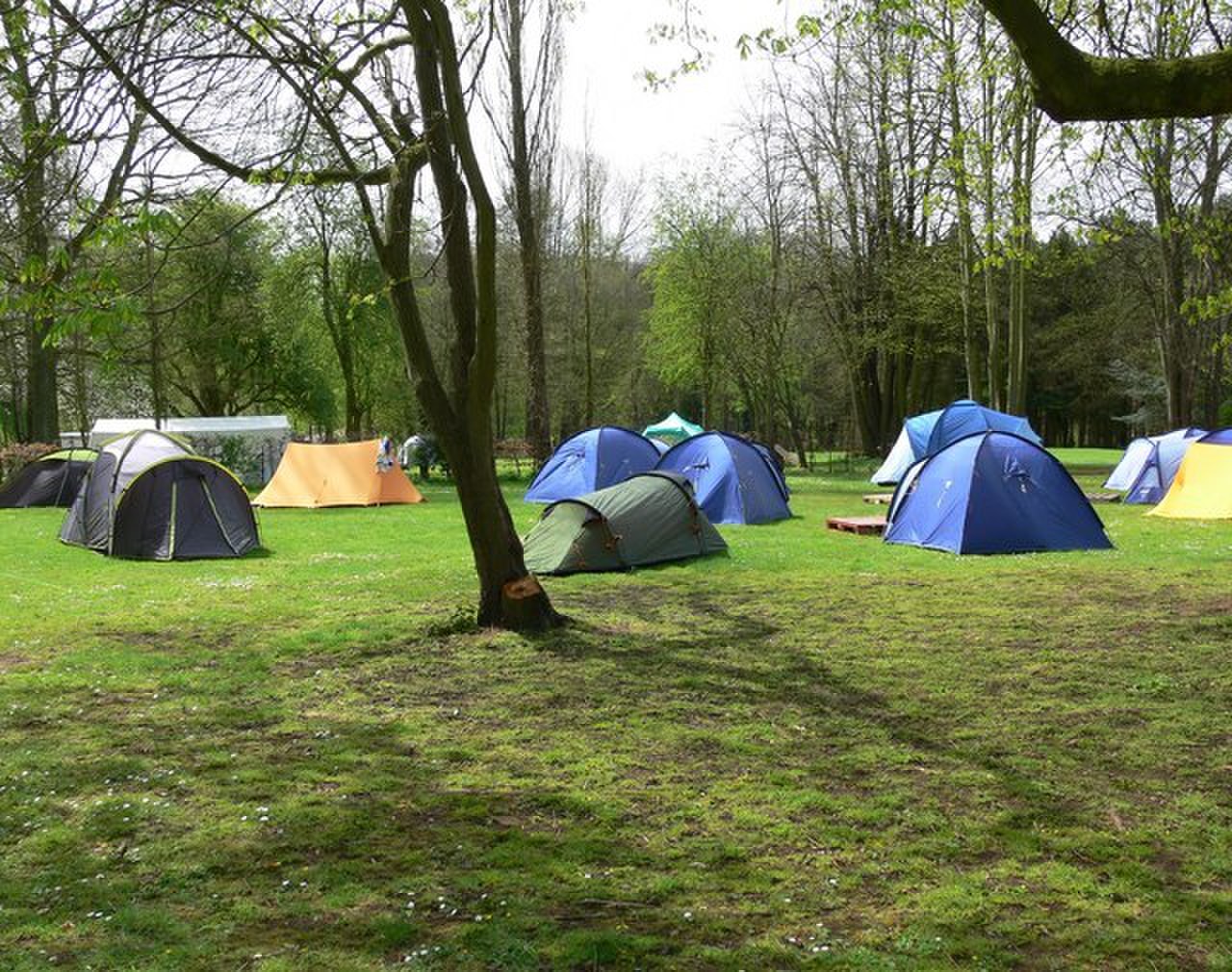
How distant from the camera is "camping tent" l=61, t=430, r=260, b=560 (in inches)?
550

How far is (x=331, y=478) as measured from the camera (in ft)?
71.7

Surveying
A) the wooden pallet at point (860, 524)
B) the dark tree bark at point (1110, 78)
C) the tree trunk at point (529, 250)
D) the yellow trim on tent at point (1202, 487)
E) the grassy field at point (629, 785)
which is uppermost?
the tree trunk at point (529, 250)

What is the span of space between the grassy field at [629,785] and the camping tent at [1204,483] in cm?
676

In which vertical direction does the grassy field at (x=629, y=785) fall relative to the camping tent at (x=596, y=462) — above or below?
below

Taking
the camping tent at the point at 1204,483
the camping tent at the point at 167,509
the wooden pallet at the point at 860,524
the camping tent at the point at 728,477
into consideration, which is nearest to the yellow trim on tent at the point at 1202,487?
the camping tent at the point at 1204,483

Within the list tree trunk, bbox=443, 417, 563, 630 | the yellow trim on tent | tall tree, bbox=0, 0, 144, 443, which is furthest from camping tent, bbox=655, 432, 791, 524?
tall tree, bbox=0, 0, 144, 443

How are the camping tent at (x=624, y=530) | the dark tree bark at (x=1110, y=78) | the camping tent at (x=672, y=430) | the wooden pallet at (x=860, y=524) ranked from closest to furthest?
the dark tree bark at (x=1110, y=78), the camping tent at (x=624, y=530), the wooden pallet at (x=860, y=524), the camping tent at (x=672, y=430)

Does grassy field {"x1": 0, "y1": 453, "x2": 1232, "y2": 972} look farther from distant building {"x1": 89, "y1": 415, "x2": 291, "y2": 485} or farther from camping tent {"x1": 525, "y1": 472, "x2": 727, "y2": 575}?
distant building {"x1": 89, "y1": 415, "x2": 291, "y2": 485}

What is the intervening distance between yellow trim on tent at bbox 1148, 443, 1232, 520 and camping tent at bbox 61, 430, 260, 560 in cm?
1424

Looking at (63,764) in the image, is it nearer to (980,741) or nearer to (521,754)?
(521,754)

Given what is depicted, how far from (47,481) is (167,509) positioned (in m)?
10.2

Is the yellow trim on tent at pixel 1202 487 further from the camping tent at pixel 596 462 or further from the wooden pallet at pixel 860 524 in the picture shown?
the camping tent at pixel 596 462

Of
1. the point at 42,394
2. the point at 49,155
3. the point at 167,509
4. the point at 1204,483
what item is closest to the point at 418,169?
the point at 49,155

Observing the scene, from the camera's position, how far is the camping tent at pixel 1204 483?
15547mm
